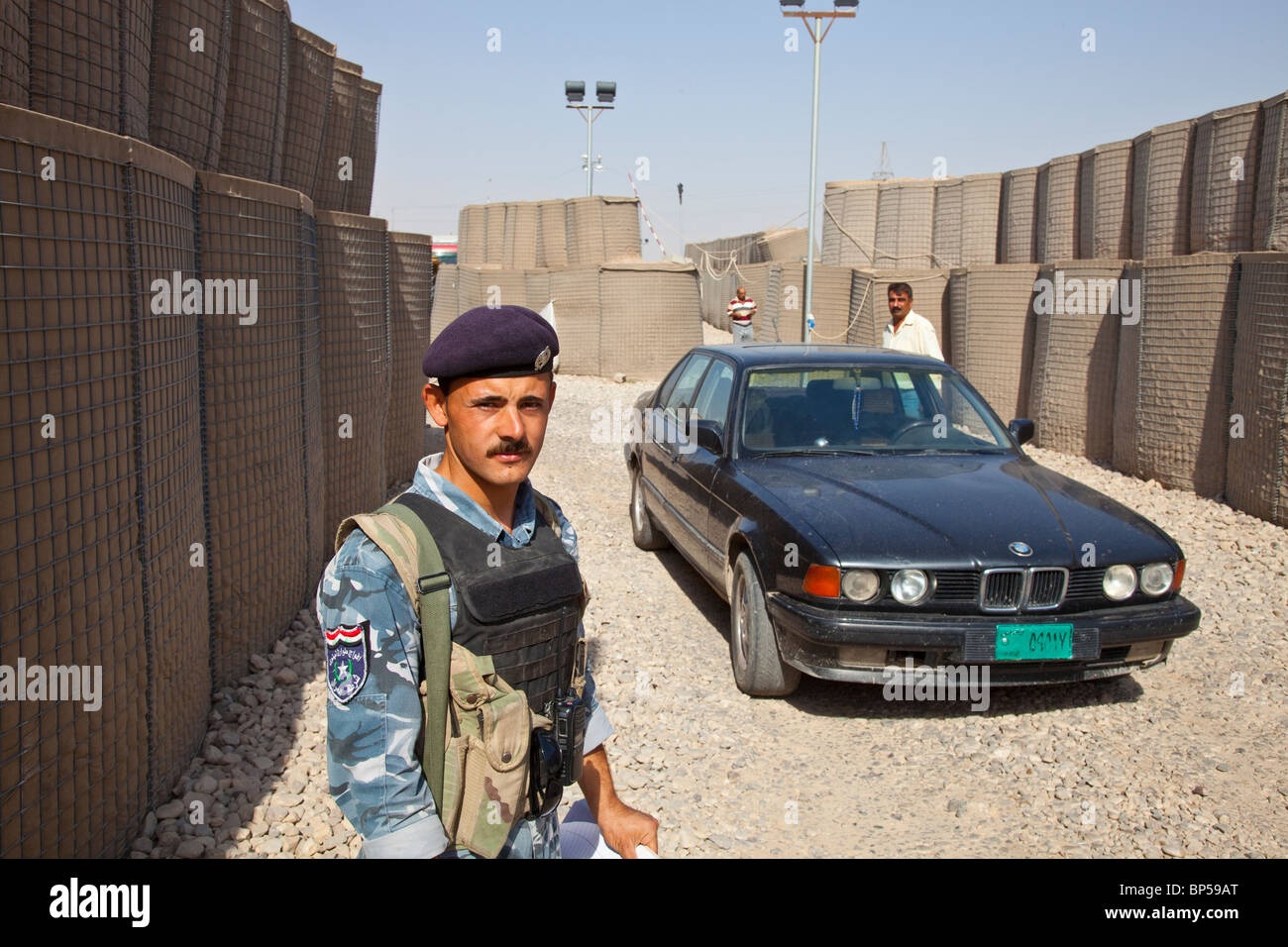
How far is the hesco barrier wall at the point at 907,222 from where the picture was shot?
53.8 ft

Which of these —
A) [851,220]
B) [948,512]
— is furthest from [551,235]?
[948,512]

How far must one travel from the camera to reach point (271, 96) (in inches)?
205

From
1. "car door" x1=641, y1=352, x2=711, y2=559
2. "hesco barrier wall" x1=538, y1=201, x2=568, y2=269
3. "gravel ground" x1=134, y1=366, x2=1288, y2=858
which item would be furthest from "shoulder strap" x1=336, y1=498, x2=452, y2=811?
"hesco barrier wall" x1=538, y1=201, x2=568, y2=269

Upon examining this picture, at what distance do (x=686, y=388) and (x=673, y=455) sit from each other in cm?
75

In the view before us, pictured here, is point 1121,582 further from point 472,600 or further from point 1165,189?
point 1165,189

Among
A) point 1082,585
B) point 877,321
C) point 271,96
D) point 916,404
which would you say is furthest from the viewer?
point 877,321

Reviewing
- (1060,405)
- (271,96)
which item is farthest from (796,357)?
(1060,405)

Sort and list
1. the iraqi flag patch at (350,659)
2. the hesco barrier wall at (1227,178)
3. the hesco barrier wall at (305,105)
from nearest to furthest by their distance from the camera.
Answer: the iraqi flag patch at (350,659)
the hesco barrier wall at (305,105)
the hesco barrier wall at (1227,178)

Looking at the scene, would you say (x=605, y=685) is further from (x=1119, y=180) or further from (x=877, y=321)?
(x=877, y=321)

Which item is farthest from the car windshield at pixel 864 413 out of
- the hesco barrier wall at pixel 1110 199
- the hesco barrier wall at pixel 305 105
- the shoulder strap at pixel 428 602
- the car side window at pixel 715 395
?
the hesco barrier wall at pixel 1110 199

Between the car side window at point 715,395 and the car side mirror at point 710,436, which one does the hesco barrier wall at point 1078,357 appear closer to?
the car side window at point 715,395

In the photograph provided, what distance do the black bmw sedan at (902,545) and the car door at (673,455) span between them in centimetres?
24

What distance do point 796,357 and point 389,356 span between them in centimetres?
328

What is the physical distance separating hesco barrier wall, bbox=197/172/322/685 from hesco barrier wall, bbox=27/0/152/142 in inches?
23.3
